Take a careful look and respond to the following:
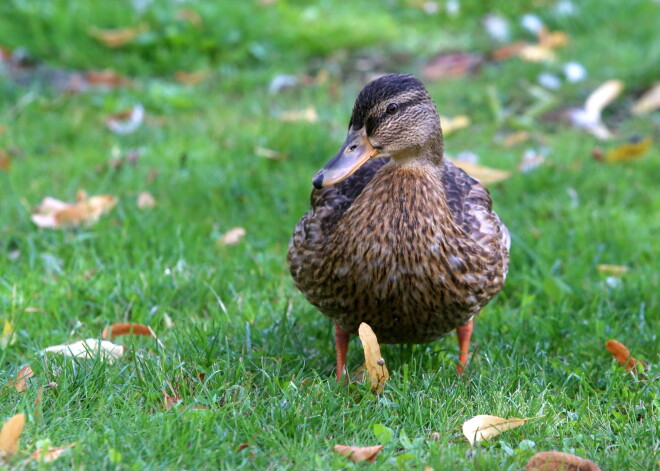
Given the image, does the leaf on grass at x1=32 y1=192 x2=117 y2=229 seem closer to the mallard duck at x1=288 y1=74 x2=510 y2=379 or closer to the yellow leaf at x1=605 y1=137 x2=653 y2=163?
the mallard duck at x1=288 y1=74 x2=510 y2=379

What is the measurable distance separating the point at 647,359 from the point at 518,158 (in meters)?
2.26

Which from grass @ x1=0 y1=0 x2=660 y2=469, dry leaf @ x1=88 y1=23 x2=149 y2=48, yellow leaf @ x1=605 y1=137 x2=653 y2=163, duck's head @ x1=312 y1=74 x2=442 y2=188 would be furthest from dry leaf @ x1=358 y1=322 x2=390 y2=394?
dry leaf @ x1=88 y1=23 x2=149 y2=48

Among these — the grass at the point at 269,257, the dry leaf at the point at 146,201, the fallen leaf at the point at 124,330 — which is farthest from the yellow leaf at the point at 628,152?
the fallen leaf at the point at 124,330

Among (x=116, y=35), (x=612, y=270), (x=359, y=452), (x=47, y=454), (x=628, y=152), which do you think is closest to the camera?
(x=47, y=454)

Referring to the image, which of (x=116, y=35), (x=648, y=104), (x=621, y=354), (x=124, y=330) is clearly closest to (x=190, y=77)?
(x=116, y=35)

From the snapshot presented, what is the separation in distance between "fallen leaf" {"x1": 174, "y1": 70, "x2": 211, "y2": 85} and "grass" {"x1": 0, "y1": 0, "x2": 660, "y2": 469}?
0.32 ft

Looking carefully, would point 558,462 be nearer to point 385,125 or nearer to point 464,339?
point 464,339

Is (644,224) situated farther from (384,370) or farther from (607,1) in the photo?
(607,1)

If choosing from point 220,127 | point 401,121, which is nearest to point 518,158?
point 220,127

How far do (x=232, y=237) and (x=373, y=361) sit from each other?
1.59m

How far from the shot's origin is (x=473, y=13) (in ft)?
27.1

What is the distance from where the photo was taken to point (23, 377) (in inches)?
114

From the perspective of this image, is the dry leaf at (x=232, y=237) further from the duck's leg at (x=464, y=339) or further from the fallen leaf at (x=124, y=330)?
the duck's leg at (x=464, y=339)

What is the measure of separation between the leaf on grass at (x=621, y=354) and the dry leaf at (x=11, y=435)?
212 centimetres
